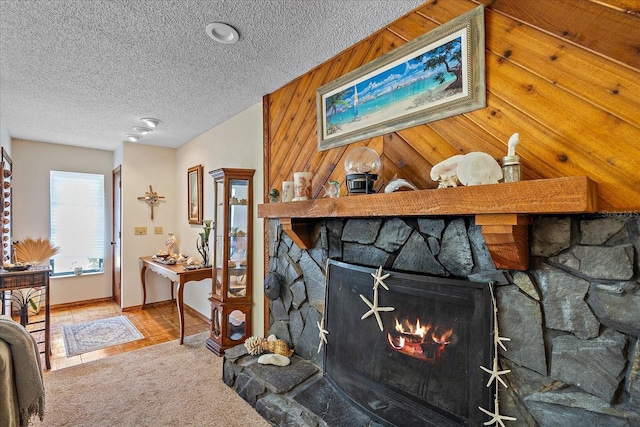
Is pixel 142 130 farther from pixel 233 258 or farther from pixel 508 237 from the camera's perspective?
pixel 508 237

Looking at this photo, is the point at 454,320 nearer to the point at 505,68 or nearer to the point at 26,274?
the point at 505,68

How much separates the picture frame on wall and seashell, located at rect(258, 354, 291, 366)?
2.27m

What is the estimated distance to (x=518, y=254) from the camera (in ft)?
3.74

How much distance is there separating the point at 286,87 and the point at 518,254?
2061mm

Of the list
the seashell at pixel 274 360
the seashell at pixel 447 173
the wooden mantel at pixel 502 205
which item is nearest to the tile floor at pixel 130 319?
the seashell at pixel 274 360

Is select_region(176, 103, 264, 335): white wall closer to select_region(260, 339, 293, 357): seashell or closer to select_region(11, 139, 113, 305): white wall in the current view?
select_region(260, 339, 293, 357): seashell

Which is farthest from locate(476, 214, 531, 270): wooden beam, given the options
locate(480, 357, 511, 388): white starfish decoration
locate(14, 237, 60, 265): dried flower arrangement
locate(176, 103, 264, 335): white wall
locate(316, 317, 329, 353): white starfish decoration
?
locate(14, 237, 60, 265): dried flower arrangement

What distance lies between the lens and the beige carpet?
77.2 inches

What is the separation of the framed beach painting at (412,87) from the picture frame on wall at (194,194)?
2366 millimetres

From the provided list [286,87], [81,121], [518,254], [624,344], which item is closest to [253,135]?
[286,87]

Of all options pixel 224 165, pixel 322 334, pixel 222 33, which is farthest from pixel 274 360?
pixel 224 165

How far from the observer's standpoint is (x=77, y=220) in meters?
4.56

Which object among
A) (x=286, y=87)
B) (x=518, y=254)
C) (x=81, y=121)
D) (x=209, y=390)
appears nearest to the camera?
(x=518, y=254)

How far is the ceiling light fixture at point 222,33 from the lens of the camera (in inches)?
68.4
